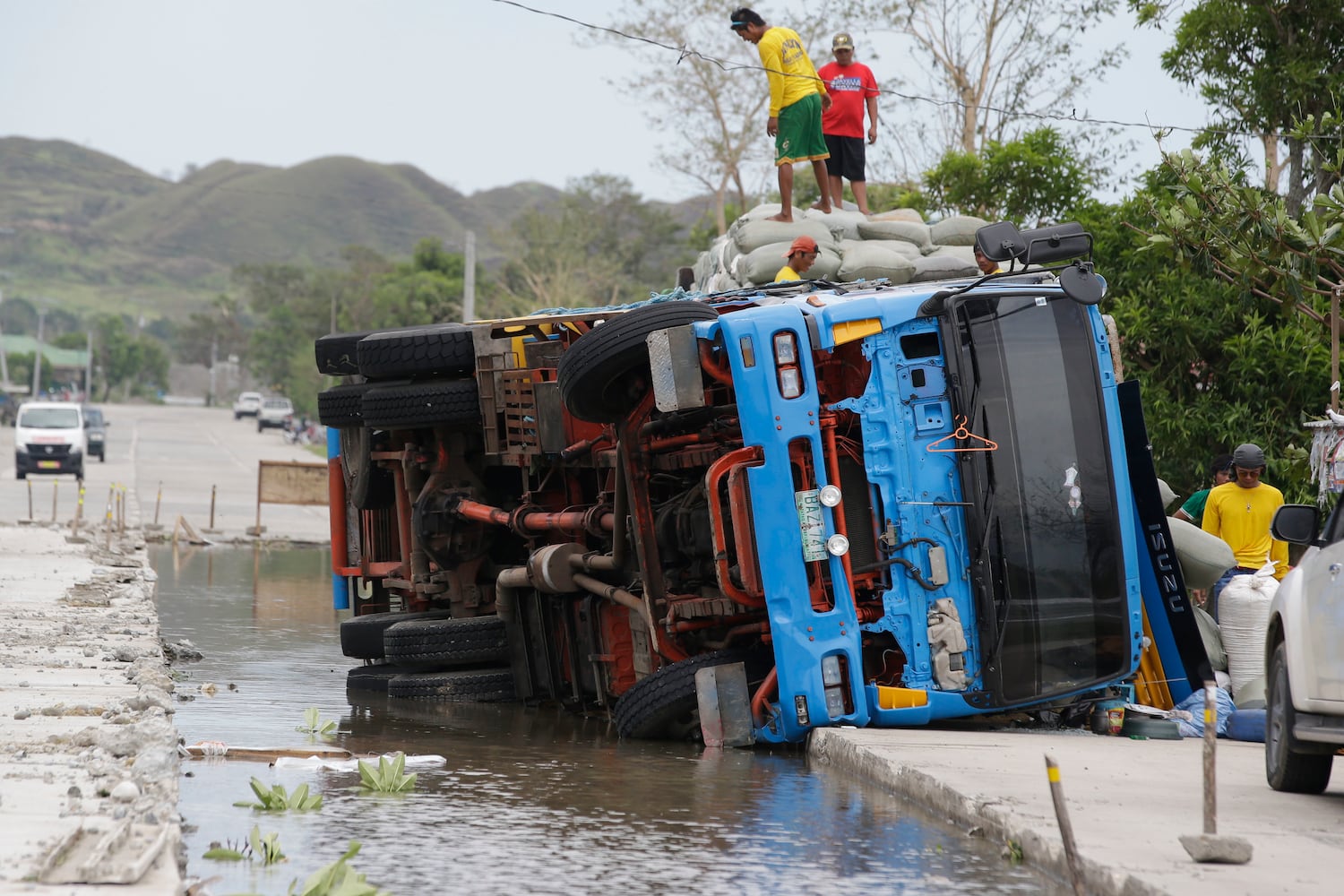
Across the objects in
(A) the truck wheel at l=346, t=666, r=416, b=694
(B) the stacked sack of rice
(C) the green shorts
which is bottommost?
(A) the truck wheel at l=346, t=666, r=416, b=694

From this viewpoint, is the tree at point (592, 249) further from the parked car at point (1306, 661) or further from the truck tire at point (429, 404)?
the parked car at point (1306, 661)

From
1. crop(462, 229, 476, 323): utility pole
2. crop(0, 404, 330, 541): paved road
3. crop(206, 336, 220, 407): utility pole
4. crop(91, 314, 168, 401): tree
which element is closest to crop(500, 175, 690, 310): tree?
crop(462, 229, 476, 323): utility pole

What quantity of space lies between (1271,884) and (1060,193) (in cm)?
1460

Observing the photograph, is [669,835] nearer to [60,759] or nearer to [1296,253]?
[60,759]

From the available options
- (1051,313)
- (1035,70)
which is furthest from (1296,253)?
(1035,70)

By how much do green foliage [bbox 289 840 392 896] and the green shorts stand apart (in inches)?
343

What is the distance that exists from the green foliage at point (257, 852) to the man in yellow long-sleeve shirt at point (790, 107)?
760cm

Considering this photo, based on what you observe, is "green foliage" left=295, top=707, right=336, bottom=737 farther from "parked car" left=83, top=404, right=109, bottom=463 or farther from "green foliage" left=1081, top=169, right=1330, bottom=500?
"parked car" left=83, top=404, right=109, bottom=463

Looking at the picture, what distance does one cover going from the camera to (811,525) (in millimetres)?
7809

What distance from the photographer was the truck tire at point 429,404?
33.4ft

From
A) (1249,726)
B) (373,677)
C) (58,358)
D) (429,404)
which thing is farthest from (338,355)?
(58,358)

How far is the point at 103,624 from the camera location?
11773 millimetres

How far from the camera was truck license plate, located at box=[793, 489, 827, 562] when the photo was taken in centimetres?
778

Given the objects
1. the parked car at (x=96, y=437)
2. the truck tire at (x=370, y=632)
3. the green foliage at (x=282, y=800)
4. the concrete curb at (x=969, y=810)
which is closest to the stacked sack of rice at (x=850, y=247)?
the truck tire at (x=370, y=632)
